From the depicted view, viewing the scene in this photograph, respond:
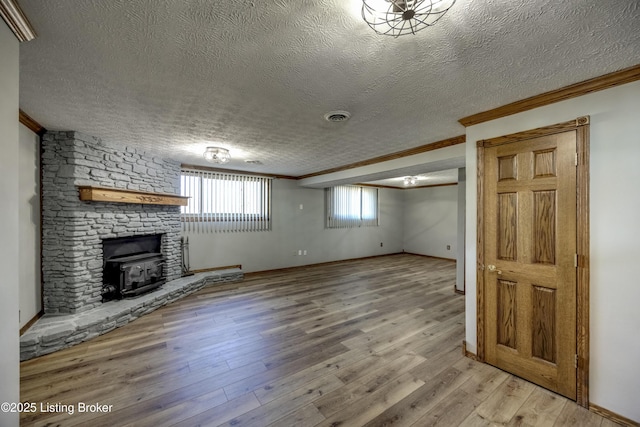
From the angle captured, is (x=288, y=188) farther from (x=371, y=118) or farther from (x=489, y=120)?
(x=489, y=120)

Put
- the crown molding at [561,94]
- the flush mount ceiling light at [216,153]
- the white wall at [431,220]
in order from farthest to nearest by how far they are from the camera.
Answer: the white wall at [431,220], the flush mount ceiling light at [216,153], the crown molding at [561,94]

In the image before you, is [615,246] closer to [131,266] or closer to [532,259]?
[532,259]

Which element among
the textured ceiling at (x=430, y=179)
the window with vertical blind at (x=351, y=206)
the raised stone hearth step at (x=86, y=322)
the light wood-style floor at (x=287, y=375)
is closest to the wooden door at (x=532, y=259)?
the light wood-style floor at (x=287, y=375)

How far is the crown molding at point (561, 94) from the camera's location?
1699 mm

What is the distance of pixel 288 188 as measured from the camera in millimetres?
6477

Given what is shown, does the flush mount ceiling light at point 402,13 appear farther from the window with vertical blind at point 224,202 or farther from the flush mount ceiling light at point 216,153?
the window with vertical blind at point 224,202

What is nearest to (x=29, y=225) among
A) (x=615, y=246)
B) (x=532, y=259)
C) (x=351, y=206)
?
(x=532, y=259)

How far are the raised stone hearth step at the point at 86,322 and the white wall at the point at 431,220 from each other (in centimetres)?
712

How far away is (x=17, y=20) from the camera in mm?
1207

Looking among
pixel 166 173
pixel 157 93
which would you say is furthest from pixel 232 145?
pixel 166 173

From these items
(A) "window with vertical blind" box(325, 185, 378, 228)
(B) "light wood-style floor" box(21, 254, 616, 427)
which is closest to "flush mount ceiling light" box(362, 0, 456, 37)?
(B) "light wood-style floor" box(21, 254, 616, 427)

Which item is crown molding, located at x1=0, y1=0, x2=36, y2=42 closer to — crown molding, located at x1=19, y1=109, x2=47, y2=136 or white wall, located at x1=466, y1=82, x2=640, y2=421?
crown molding, located at x1=19, y1=109, x2=47, y2=136

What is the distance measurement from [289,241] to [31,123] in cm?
475

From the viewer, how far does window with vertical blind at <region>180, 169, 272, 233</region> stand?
5125 mm
